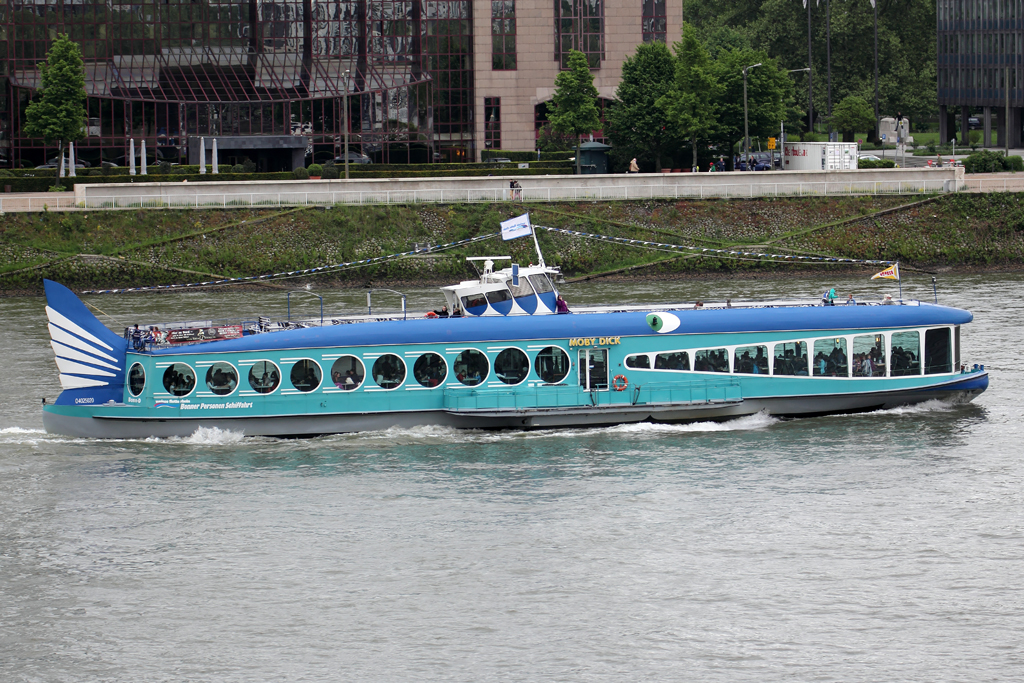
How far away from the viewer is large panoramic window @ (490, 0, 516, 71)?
91500mm

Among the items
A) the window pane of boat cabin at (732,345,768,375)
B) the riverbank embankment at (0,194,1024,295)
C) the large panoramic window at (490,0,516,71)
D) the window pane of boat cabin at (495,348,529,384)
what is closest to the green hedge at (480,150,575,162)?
the large panoramic window at (490,0,516,71)

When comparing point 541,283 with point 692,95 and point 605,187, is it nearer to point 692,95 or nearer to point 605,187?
point 605,187

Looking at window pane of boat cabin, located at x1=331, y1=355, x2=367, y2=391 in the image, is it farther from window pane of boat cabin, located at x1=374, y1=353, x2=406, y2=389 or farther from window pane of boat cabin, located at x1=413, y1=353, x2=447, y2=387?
window pane of boat cabin, located at x1=413, y1=353, x2=447, y2=387

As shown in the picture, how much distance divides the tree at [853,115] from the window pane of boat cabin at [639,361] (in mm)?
82401

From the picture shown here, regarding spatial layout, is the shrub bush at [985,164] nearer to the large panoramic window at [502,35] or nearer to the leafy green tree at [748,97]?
the leafy green tree at [748,97]

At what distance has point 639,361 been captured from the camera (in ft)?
109

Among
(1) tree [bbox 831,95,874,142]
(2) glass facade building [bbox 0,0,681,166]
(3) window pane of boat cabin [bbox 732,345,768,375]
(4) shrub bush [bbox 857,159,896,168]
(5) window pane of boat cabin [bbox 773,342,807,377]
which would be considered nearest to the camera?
(3) window pane of boat cabin [bbox 732,345,768,375]

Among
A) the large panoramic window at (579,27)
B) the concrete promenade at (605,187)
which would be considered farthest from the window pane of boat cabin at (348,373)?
the large panoramic window at (579,27)

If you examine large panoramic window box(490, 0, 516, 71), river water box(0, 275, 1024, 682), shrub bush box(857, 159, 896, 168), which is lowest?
river water box(0, 275, 1024, 682)

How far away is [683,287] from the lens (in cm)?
5772

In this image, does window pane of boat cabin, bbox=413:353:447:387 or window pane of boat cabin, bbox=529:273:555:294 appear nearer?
window pane of boat cabin, bbox=413:353:447:387

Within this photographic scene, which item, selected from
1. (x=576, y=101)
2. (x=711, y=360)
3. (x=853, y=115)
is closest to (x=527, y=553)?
(x=711, y=360)

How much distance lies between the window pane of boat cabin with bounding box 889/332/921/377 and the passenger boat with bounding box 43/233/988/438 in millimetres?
35

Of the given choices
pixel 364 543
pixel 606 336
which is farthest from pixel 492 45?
Answer: pixel 364 543
